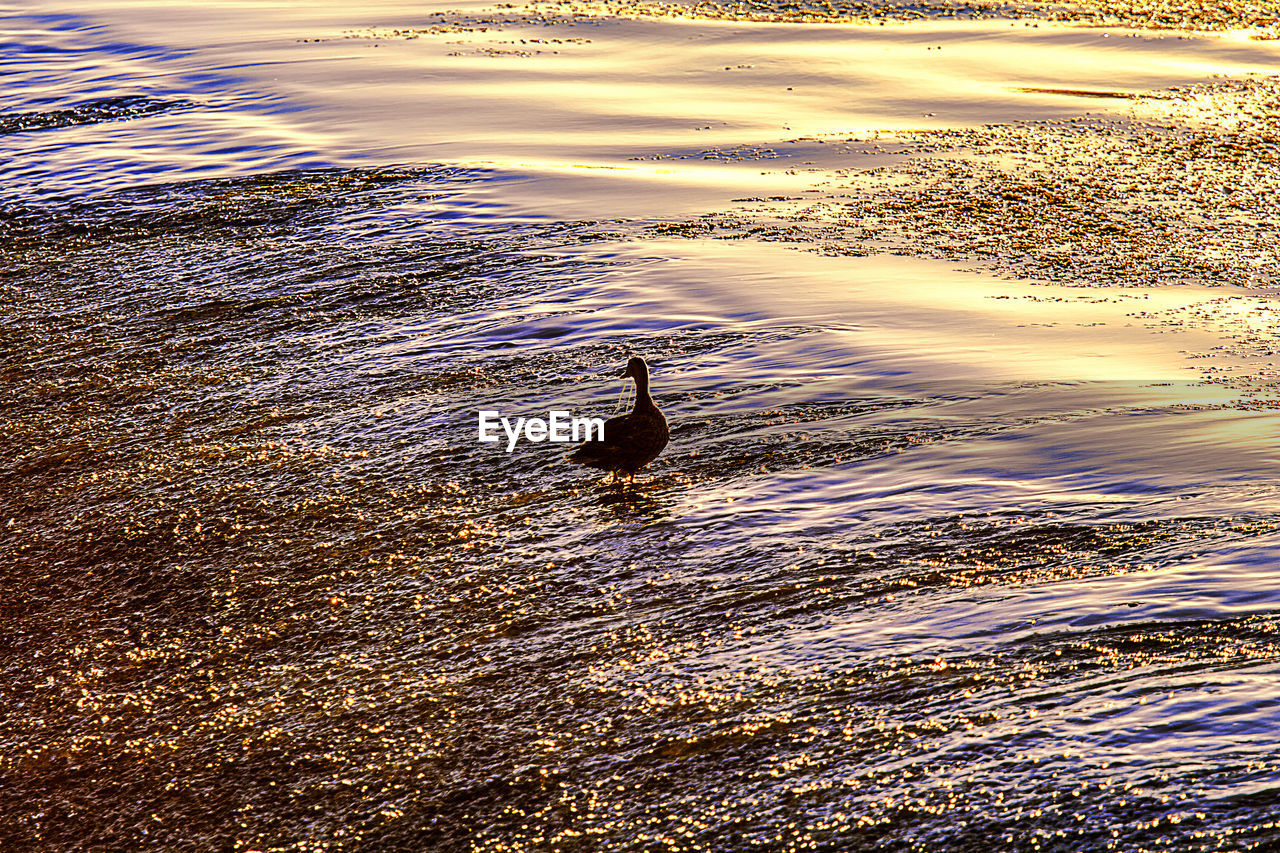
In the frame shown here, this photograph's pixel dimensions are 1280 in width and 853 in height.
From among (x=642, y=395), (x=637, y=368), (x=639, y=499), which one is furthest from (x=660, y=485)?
(x=637, y=368)

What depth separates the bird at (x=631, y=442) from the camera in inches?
229

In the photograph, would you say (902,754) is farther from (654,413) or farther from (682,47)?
(682,47)

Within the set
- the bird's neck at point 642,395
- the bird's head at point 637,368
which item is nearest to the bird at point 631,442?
the bird's neck at point 642,395


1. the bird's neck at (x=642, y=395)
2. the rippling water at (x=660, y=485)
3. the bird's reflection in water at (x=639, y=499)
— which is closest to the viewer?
the rippling water at (x=660, y=485)

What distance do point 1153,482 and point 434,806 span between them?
3.67 metres

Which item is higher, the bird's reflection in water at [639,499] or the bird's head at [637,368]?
the bird's head at [637,368]

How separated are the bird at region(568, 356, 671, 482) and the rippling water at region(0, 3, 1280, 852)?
18 centimetres

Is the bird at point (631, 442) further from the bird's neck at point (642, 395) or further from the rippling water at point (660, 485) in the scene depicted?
the rippling water at point (660, 485)

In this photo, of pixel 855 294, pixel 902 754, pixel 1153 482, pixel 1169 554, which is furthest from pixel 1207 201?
pixel 902 754

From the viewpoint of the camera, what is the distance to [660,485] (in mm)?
5914

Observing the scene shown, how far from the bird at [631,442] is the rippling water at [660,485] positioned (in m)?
0.18

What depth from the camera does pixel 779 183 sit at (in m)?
10.4

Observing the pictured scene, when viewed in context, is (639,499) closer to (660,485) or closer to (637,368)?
(660,485)

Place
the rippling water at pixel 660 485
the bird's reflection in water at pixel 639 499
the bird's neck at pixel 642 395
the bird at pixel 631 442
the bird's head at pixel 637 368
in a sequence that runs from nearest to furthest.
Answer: the rippling water at pixel 660 485 < the bird's reflection in water at pixel 639 499 < the bird at pixel 631 442 < the bird's neck at pixel 642 395 < the bird's head at pixel 637 368
